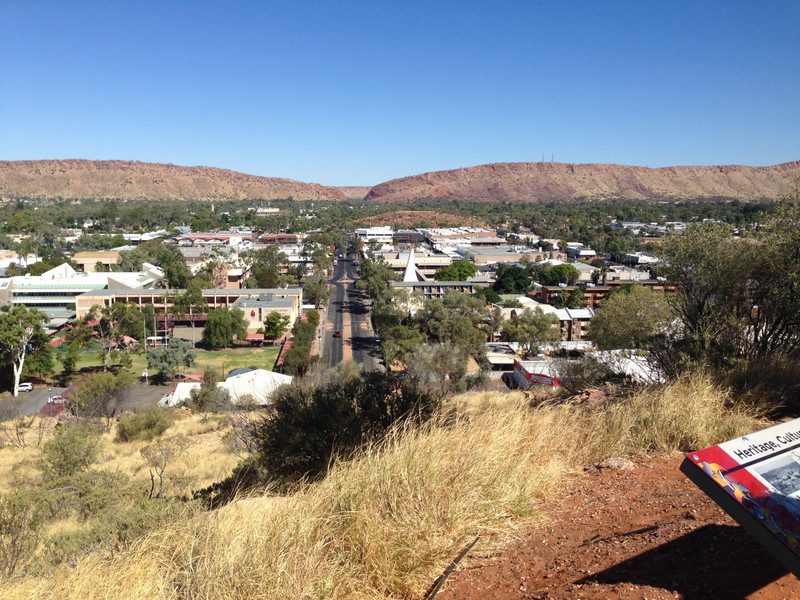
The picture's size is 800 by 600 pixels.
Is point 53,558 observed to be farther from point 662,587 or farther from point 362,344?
point 362,344

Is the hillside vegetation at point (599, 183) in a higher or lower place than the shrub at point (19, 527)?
higher

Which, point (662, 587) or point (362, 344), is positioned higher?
point (662, 587)

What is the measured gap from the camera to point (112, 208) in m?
91.2

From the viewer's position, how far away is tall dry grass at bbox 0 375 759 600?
252 centimetres

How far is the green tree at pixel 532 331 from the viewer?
1064 inches

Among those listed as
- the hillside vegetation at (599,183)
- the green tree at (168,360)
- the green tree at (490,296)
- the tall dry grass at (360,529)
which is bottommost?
the green tree at (168,360)

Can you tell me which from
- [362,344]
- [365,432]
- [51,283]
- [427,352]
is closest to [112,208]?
[51,283]

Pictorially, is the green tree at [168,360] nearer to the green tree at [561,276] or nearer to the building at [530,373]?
the building at [530,373]

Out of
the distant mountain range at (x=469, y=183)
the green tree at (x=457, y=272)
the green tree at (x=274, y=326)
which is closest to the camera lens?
the green tree at (x=274, y=326)

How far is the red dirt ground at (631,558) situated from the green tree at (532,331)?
24081mm

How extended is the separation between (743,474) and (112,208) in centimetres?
10265

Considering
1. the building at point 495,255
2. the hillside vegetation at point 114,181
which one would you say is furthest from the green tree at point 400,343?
the hillside vegetation at point 114,181

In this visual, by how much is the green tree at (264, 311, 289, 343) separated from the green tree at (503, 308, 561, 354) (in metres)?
12.4

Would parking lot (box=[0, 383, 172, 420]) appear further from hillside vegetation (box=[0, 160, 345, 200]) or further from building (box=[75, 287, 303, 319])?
hillside vegetation (box=[0, 160, 345, 200])
